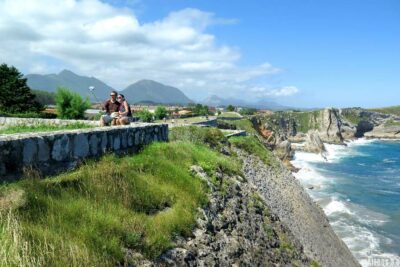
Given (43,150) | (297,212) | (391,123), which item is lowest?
(391,123)

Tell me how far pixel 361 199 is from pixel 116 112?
4161cm

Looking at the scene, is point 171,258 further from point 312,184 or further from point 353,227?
point 312,184

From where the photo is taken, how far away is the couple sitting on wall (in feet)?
41.8

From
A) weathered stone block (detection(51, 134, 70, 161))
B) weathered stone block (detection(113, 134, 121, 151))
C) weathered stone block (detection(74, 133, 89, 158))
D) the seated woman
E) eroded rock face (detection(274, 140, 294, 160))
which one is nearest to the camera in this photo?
weathered stone block (detection(51, 134, 70, 161))

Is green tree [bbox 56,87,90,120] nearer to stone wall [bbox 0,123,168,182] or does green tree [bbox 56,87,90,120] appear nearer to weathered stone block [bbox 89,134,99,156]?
stone wall [bbox 0,123,168,182]

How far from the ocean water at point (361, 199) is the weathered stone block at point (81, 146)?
23555 millimetres

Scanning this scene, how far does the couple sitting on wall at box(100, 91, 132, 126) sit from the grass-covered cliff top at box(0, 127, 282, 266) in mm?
3049

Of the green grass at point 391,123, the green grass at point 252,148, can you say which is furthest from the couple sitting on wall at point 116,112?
the green grass at point 391,123

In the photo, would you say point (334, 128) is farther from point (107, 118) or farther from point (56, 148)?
point (56, 148)

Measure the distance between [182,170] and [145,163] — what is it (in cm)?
115

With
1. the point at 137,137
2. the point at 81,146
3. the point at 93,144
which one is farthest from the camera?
the point at 137,137

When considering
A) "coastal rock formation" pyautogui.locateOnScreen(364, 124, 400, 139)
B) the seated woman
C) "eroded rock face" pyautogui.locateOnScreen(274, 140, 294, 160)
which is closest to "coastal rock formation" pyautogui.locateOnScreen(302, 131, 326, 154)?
"eroded rock face" pyautogui.locateOnScreen(274, 140, 294, 160)

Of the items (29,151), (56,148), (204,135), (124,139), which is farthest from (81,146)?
(204,135)

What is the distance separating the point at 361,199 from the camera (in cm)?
4775
